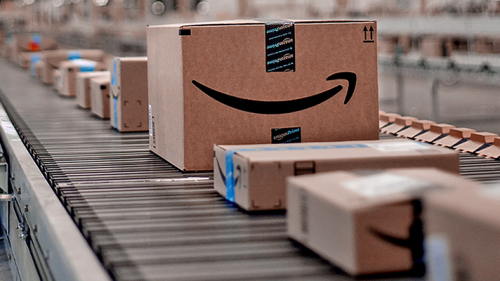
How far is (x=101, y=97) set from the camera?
335 cm

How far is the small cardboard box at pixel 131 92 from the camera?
2.76 metres

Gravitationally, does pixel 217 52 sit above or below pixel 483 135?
above

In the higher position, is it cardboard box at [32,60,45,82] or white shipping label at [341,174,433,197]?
cardboard box at [32,60,45,82]

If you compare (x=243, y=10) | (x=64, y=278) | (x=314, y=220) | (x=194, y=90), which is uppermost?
(x=243, y=10)

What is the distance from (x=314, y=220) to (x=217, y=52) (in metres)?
0.83

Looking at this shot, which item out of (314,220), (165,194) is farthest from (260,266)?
(165,194)

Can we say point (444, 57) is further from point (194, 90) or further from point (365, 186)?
point (365, 186)

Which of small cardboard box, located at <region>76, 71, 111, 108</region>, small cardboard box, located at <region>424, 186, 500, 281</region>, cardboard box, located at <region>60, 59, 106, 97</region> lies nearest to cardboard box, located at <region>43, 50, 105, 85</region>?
cardboard box, located at <region>60, 59, 106, 97</region>

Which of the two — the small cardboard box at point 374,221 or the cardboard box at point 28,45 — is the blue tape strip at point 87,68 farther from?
the cardboard box at point 28,45

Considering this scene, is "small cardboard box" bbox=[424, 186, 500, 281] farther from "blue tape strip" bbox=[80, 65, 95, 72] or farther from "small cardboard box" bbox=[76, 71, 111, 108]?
"blue tape strip" bbox=[80, 65, 95, 72]

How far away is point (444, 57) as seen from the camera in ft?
20.2

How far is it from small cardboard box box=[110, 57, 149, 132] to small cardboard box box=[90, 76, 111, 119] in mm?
430

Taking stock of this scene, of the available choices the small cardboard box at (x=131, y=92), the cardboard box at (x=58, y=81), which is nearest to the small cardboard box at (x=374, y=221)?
the small cardboard box at (x=131, y=92)

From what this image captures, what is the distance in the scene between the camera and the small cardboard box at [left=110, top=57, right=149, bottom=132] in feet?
9.05
